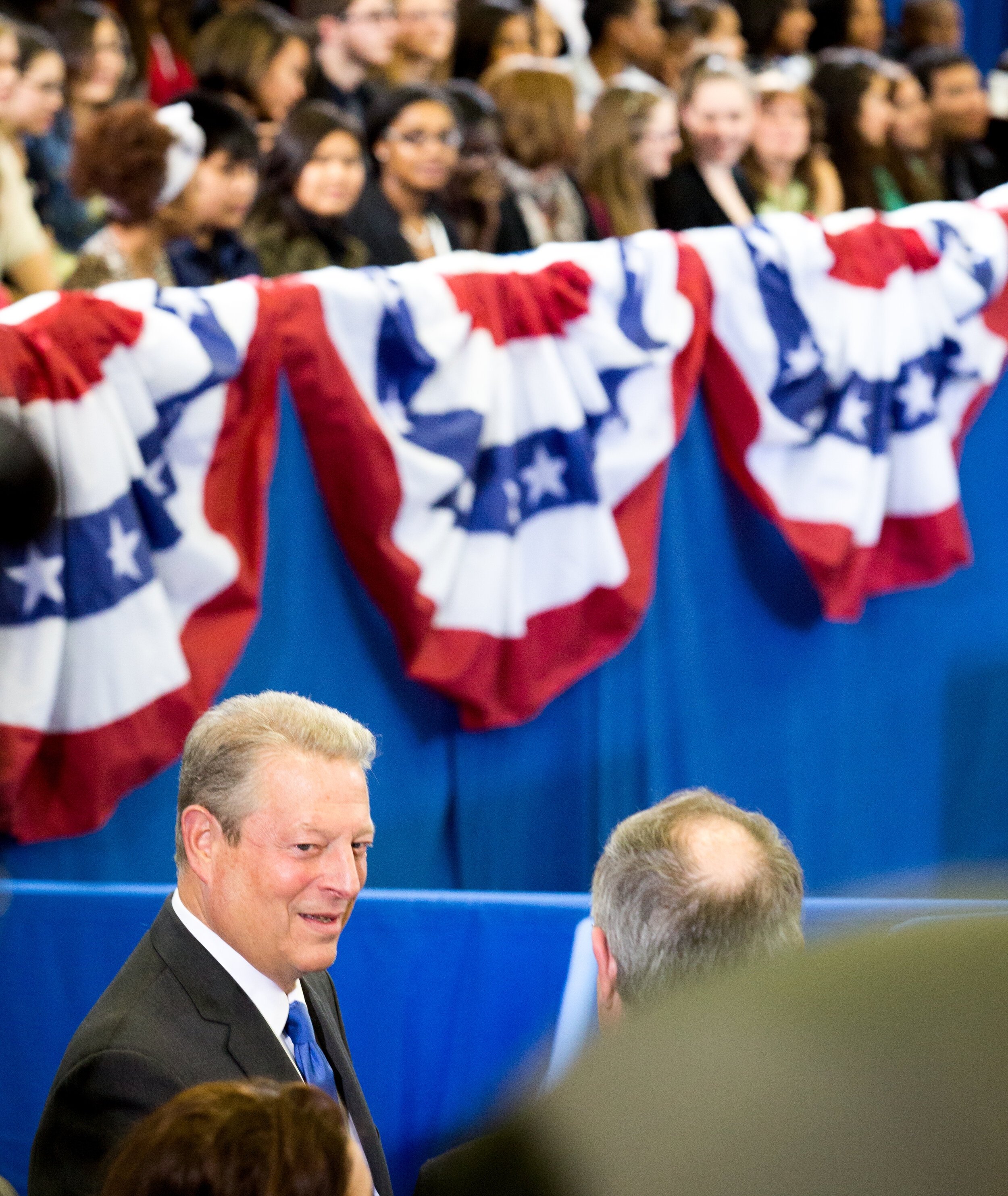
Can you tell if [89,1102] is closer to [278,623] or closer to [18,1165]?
[18,1165]

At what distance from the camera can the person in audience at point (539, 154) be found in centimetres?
491

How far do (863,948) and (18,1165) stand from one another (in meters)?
2.32

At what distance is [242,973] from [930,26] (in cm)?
750

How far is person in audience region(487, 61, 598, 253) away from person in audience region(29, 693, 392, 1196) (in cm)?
330

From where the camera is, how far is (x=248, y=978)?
177cm

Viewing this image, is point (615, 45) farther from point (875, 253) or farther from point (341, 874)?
point (341, 874)

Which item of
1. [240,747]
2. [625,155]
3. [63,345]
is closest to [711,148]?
[625,155]

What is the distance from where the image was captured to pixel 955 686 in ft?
13.3

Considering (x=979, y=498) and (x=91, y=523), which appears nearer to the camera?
(x=91, y=523)

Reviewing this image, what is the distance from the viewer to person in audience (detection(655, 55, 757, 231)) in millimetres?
5027

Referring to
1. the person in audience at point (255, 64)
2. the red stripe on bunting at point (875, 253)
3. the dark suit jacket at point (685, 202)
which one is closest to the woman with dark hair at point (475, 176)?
the person in audience at point (255, 64)

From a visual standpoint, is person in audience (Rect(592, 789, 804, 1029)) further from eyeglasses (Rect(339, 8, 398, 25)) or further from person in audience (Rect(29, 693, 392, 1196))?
eyeglasses (Rect(339, 8, 398, 25))

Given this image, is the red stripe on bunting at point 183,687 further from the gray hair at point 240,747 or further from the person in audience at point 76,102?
the person in audience at point 76,102

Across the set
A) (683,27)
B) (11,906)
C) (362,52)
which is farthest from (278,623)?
(683,27)
